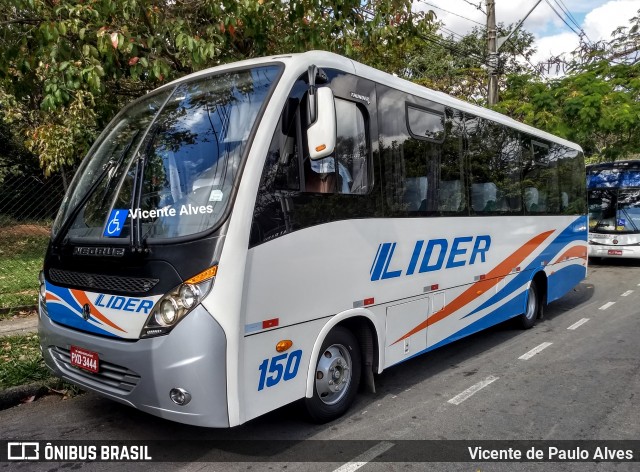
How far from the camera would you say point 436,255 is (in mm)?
5699

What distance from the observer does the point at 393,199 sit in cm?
507

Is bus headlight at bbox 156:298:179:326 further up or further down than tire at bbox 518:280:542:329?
further up

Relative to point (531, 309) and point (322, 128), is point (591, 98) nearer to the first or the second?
point (531, 309)

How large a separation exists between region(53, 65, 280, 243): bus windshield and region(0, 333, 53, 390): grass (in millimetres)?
1652

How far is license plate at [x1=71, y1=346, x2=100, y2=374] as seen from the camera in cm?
383

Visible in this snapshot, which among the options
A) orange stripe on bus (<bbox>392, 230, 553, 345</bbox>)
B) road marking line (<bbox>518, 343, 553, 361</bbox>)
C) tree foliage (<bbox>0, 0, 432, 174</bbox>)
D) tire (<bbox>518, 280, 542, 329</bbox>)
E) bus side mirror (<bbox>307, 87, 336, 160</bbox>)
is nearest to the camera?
bus side mirror (<bbox>307, 87, 336, 160</bbox>)

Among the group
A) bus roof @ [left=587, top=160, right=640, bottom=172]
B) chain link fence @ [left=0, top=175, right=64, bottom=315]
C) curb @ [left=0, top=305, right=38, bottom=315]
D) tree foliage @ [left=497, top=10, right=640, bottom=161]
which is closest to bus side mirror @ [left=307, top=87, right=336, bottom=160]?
curb @ [left=0, top=305, right=38, bottom=315]

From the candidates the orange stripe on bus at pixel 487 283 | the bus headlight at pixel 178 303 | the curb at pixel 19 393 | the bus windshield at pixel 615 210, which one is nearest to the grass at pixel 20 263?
the curb at pixel 19 393

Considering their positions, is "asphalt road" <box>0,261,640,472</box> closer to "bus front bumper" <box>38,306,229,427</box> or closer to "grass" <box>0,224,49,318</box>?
"bus front bumper" <box>38,306,229,427</box>

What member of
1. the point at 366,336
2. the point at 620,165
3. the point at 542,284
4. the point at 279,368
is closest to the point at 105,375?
the point at 279,368

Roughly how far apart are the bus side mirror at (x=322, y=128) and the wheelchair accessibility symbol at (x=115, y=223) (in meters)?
1.41

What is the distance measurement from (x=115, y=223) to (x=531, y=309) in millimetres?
6475

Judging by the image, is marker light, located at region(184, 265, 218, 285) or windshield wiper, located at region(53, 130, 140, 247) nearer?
marker light, located at region(184, 265, 218, 285)

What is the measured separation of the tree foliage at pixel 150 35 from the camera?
6121 millimetres
